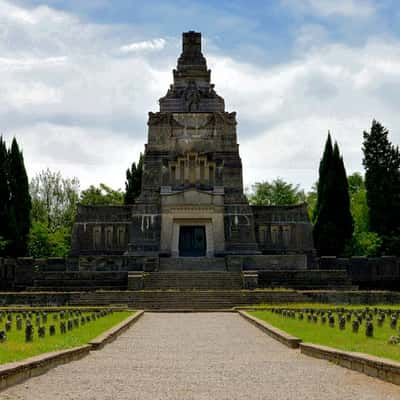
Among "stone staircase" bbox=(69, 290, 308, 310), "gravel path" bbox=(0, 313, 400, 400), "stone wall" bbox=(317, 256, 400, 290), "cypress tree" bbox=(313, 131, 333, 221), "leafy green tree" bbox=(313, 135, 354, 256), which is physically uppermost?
"cypress tree" bbox=(313, 131, 333, 221)

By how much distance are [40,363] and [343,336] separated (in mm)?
7834

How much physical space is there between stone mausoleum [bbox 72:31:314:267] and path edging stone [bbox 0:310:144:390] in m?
27.5

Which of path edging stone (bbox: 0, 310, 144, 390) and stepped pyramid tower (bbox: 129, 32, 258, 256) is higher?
stepped pyramid tower (bbox: 129, 32, 258, 256)

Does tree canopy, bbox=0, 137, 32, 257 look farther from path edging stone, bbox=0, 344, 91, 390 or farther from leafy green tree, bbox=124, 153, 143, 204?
path edging stone, bbox=0, 344, 91, 390

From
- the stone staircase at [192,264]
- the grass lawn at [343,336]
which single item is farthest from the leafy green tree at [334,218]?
the grass lawn at [343,336]

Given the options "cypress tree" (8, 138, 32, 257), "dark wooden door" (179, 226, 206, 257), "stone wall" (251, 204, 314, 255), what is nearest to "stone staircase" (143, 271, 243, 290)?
"dark wooden door" (179, 226, 206, 257)

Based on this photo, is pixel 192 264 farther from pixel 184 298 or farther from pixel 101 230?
pixel 184 298

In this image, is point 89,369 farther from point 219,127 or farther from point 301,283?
point 219,127

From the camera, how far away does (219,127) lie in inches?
1960

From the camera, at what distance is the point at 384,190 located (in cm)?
5356

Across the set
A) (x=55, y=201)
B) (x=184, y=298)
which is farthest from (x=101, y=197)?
(x=184, y=298)

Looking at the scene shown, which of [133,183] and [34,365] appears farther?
[133,183]

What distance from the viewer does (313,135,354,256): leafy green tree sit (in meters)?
53.8

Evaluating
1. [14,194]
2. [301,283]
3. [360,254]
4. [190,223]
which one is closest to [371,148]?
[360,254]
